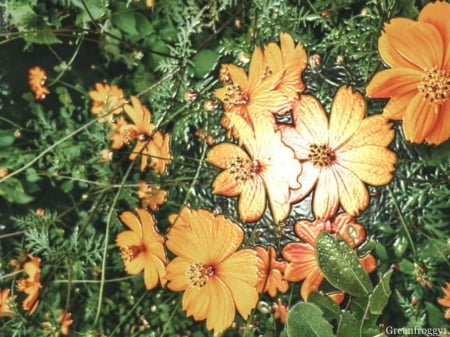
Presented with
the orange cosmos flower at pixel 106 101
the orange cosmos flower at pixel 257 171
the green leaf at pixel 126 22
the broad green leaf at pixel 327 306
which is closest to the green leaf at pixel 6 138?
the orange cosmos flower at pixel 106 101

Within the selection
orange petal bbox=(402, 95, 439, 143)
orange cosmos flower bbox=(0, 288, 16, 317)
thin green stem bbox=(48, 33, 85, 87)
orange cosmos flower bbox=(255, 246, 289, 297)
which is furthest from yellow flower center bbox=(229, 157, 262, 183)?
orange cosmos flower bbox=(0, 288, 16, 317)

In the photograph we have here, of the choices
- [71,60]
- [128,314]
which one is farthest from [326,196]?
[71,60]

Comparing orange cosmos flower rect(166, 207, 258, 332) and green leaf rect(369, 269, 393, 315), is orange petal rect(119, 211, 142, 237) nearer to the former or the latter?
orange cosmos flower rect(166, 207, 258, 332)

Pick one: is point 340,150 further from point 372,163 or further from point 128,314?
point 128,314

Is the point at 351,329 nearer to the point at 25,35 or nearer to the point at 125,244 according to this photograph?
the point at 125,244

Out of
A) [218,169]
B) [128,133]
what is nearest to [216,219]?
[218,169]
